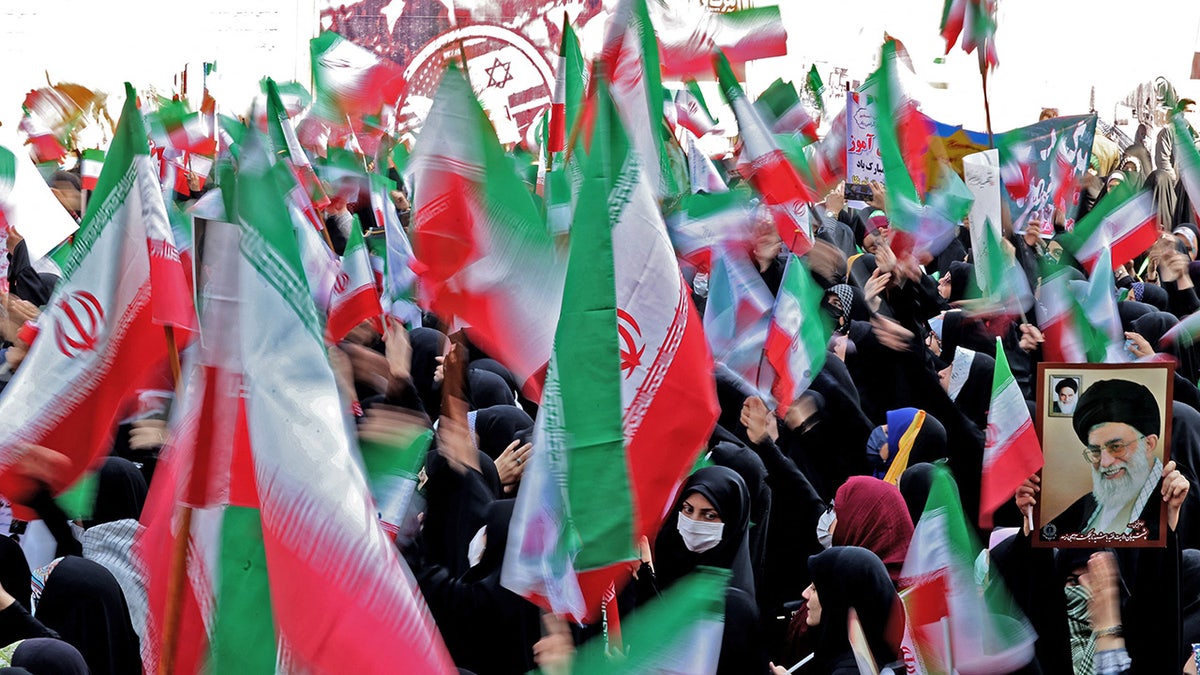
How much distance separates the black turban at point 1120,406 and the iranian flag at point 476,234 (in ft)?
4.28

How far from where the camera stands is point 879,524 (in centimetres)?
424

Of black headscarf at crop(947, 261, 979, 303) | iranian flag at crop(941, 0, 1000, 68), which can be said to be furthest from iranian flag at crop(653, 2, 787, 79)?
iranian flag at crop(941, 0, 1000, 68)

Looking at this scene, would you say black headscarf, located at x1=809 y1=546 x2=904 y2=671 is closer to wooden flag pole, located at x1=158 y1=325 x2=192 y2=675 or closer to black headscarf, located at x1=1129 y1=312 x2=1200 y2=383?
wooden flag pole, located at x1=158 y1=325 x2=192 y2=675

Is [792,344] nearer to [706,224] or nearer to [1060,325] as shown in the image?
[706,224]

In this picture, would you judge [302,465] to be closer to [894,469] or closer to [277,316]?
[277,316]

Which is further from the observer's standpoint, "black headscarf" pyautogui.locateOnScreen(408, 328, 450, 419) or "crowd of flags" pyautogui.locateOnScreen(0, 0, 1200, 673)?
"black headscarf" pyautogui.locateOnScreen(408, 328, 450, 419)

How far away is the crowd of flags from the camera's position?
246cm

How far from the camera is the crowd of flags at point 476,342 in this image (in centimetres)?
246

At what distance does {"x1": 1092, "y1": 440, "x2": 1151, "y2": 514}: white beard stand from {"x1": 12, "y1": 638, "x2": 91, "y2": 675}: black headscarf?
2396 millimetres

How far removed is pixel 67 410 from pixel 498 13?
19225mm

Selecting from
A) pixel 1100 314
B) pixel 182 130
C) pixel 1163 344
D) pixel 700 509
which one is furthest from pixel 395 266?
pixel 182 130

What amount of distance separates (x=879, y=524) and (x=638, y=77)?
1.38 m

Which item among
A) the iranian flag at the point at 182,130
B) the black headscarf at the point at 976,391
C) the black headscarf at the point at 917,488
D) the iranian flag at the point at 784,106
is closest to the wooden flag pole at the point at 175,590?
the black headscarf at the point at 917,488

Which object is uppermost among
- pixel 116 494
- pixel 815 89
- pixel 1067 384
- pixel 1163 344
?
pixel 815 89
